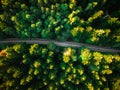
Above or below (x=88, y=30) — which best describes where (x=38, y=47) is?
below

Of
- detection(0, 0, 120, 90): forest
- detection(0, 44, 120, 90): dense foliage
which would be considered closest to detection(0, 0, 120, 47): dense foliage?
detection(0, 0, 120, 90): forest

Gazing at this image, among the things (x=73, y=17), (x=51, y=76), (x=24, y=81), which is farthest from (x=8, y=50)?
(x=73, y=17)

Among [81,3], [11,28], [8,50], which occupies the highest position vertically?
[81,3]

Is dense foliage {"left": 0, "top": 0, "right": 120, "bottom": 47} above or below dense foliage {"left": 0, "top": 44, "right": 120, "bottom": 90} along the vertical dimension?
above

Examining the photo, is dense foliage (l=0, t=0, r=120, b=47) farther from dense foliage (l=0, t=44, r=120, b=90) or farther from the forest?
dense foliage (l=0, t=44, r=120, b=90)

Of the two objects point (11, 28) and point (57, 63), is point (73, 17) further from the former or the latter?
point (11, 28)

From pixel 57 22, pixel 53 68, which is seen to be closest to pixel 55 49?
pixel 53 68

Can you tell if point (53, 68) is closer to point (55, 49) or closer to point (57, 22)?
point (55, 49)
